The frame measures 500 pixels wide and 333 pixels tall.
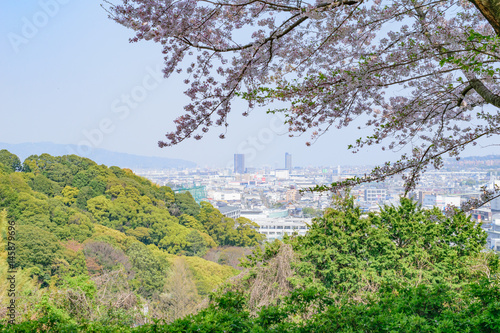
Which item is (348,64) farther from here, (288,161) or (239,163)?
(239,163)

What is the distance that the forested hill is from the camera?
434cm

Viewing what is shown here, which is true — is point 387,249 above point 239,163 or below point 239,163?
below

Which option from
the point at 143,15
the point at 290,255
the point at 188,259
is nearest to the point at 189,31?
the point at 143,15

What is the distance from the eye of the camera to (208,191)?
48.1m

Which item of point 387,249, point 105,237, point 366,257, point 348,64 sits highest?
point 348,64

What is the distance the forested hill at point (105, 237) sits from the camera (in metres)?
4.34

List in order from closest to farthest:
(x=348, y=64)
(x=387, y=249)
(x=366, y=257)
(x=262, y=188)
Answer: (x=348, y=64) → (x=387, y=249) → (x=366, y=257) → (x=262, y=188)

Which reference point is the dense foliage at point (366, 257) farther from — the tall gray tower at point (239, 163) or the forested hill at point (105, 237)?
the tall gray tower at point (239, 163)

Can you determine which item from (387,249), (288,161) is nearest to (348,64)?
(387,249)

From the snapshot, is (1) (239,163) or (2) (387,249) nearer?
(2) (387,249)

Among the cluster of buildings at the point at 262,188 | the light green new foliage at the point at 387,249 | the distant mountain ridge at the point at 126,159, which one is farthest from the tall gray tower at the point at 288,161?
the light green new foliage at the point at 387,249

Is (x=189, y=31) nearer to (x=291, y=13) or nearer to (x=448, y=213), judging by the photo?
(x=291, y=13)

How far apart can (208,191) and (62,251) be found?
3457 centimetres

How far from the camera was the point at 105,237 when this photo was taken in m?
15.7
